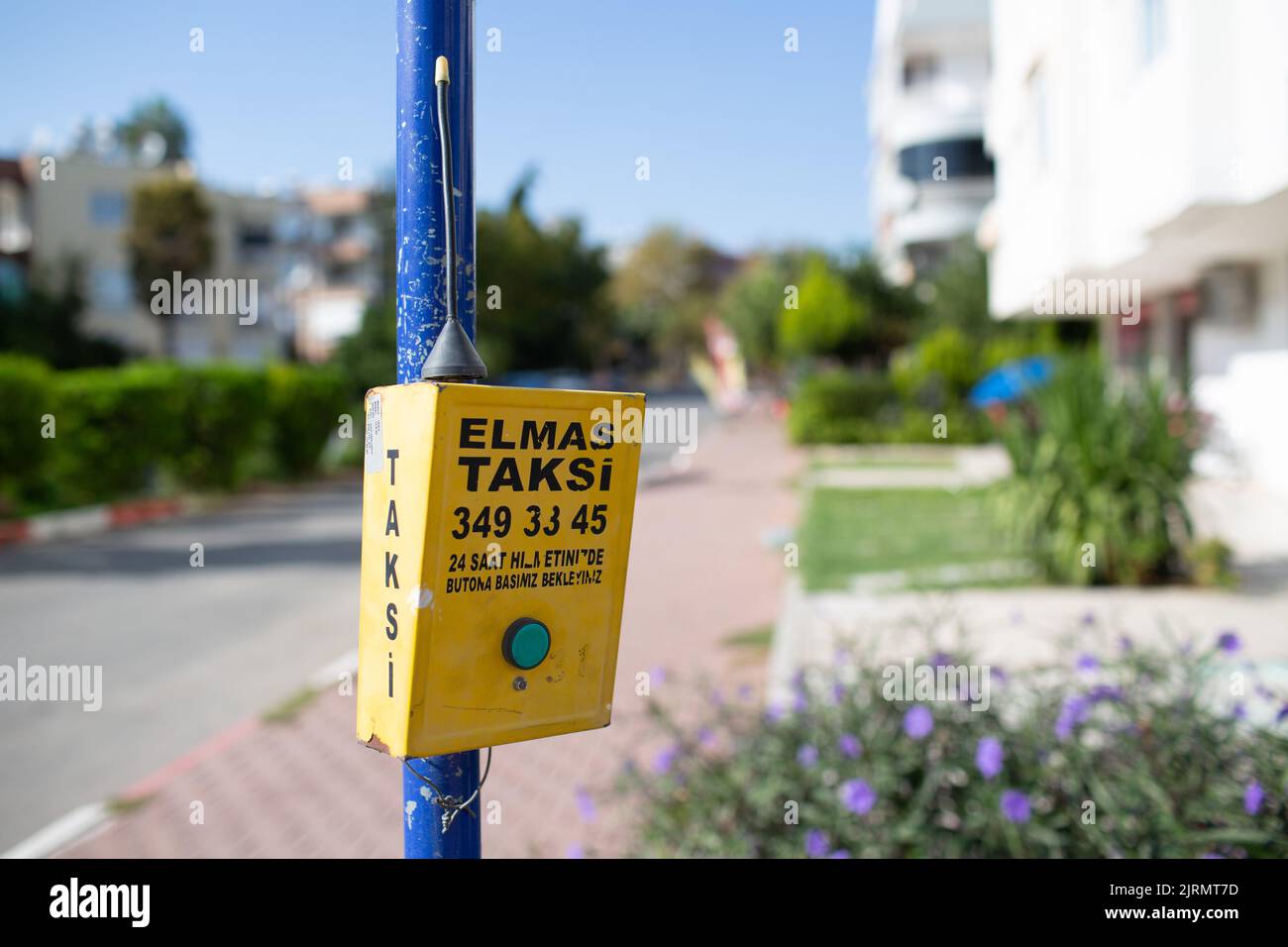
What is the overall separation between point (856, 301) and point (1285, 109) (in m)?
33.3

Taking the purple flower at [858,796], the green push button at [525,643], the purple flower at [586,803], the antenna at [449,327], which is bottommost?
the purple flower at [586,803]

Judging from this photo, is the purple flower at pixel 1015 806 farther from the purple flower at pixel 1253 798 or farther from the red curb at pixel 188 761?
the red curb at pixel 188 761

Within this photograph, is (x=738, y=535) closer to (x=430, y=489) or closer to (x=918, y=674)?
(x=918, y=674)

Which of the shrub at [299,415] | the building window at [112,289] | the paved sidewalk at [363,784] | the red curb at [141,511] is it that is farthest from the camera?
the building window at [112,289]

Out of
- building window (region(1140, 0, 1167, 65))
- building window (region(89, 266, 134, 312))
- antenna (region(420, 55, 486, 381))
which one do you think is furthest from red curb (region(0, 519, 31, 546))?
building window (region(89, 266, 134, 312))

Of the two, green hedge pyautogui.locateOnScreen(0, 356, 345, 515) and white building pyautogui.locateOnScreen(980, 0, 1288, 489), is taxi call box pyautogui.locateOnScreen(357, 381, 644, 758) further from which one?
green hedge pyautogui.locateOnScreen(0, 356, 345, 515)

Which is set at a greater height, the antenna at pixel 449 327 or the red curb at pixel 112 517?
the antenna at pixel 449 327

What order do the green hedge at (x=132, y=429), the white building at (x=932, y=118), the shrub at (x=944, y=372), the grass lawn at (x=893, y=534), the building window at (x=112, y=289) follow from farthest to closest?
1. the building window at (x=112, y=289)
2. the white building at (x=932, y=118)
3. the shrub at (x=944, y=372)
4. the green hedge at (x=132, y=429)
5. the grass lawn at (x=893, y=534)

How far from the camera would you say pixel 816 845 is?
3.11m

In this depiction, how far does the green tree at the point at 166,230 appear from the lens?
4222 cm

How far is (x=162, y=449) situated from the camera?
1720 cm

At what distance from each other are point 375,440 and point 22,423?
604 inches

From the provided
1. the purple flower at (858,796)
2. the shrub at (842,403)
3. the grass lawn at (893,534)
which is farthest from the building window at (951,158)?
the purple flower at (858,796)

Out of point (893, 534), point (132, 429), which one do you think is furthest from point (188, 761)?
point (132, 429)
